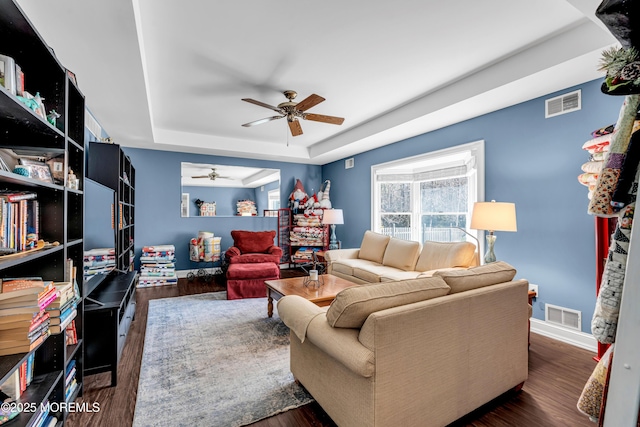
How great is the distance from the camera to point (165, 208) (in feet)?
18.4

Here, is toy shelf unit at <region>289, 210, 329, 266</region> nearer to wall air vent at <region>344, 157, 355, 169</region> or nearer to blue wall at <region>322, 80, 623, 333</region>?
wall air vent at <region>344, 157, 355, 169</region>

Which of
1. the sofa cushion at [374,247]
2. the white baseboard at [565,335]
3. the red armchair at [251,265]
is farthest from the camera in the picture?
the sofa cushion at [374,247]

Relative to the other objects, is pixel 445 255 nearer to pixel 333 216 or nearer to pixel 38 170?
pixel 333 216

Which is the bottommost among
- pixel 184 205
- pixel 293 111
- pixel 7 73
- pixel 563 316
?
pixel 563 316

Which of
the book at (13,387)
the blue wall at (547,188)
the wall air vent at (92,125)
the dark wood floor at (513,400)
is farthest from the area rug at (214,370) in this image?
the blue wall at (547,188)

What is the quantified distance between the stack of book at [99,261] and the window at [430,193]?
4.10m

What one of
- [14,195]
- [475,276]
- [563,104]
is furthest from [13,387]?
[563,104]

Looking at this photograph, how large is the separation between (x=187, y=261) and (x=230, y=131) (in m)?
2.67

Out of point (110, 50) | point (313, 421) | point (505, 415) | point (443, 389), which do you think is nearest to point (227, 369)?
point (313, 421)

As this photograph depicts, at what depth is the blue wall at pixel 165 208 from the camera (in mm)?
5438

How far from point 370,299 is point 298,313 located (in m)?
0.57

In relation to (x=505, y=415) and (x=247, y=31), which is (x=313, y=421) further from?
(x=247, y=31)

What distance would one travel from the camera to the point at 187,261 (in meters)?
5.79

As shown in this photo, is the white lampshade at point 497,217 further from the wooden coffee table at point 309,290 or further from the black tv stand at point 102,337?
the black tv stand at point 102,337
